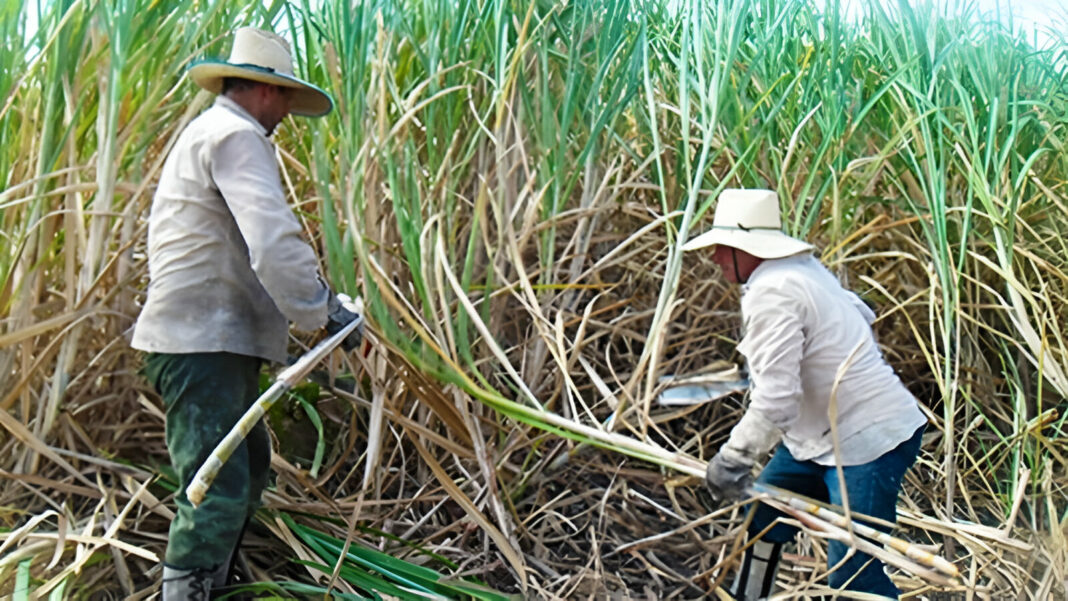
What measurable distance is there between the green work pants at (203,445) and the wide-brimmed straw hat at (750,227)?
0.92 metres

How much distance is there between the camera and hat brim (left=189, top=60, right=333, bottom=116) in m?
1.57

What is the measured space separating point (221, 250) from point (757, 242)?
1008 mm

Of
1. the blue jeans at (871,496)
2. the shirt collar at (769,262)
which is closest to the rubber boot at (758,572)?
the blue jeans at (871,496)

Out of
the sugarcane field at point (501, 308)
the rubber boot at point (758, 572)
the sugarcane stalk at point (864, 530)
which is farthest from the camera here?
the rubber boot at point (758, 572)

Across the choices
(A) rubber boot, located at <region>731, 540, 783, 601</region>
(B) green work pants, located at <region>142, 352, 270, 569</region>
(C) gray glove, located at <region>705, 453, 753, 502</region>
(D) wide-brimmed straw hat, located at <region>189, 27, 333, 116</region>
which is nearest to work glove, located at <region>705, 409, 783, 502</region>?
(C) gray glove, located at <region>705, 453, 753, 502</region>

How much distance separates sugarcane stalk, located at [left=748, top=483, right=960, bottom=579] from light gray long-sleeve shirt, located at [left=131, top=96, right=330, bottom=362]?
88 cm

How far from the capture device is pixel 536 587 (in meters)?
1.75

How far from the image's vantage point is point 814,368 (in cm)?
163

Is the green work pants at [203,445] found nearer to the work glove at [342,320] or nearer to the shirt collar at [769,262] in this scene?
the work glove at [342,320]

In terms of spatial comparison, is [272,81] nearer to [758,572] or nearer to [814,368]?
[814,368]

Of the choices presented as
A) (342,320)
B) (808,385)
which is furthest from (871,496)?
(342,320)

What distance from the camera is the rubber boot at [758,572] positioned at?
1.84m

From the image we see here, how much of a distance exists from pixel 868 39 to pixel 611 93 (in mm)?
829

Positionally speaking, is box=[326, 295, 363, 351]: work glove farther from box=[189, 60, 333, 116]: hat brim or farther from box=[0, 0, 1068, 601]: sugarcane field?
box=[189, 60, 333, 116]: hat brim
